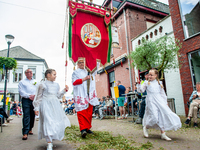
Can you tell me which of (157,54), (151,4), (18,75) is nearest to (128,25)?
(151,4)

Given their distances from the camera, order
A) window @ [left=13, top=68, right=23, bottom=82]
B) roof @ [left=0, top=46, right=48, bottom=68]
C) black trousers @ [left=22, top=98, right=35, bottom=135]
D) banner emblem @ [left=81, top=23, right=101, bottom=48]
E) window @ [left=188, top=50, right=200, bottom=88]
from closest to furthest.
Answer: black trousers @ [left=22, top=98, right=35, bottom=135]
banner emblem @ [left=81, top=23, right=101, bottom=48]
window @ [left=188, top=50, right=200, bottom=88]
window @ [left=13, top=68, right=23, bottom=82]
roof @ [left=0, top=46, right=48, bottom=68]

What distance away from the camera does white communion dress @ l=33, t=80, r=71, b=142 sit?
118 inches

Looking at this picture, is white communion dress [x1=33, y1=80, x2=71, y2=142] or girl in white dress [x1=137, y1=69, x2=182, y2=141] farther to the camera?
girl in white dress [x1=137, y1=69, x2=182, y2=141]

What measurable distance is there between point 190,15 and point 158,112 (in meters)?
7.24

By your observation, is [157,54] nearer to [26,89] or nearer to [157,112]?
[157,112]

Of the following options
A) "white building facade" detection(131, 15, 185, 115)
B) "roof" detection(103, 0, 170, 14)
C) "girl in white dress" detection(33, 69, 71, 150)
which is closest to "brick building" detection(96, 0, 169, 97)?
"roof" detection(103, 0, 170, 14)

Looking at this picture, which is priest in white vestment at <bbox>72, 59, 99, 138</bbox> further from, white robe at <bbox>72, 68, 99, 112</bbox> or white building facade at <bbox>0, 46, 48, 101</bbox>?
white building facade at <bbox>0, 46, 48, 101</bbox>

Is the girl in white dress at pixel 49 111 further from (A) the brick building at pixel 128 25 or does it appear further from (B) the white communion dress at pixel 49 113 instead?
(A) the brick building at pixel 128 25

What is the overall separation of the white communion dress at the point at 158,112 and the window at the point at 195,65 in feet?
16.8

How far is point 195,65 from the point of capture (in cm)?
796

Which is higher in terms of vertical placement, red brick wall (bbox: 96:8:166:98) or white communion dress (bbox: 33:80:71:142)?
red brick wall (bbox: 96:8:166:98)

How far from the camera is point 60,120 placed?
3.20 m

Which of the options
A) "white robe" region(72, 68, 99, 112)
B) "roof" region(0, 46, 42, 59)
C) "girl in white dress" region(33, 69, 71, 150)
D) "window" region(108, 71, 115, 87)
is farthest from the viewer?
"roof" region(0, 46, 42, 59)

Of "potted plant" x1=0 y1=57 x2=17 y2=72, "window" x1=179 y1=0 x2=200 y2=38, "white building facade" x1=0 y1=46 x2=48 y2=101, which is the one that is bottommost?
"potted plant" x1=0 y1=57 x2=17 y2=72
